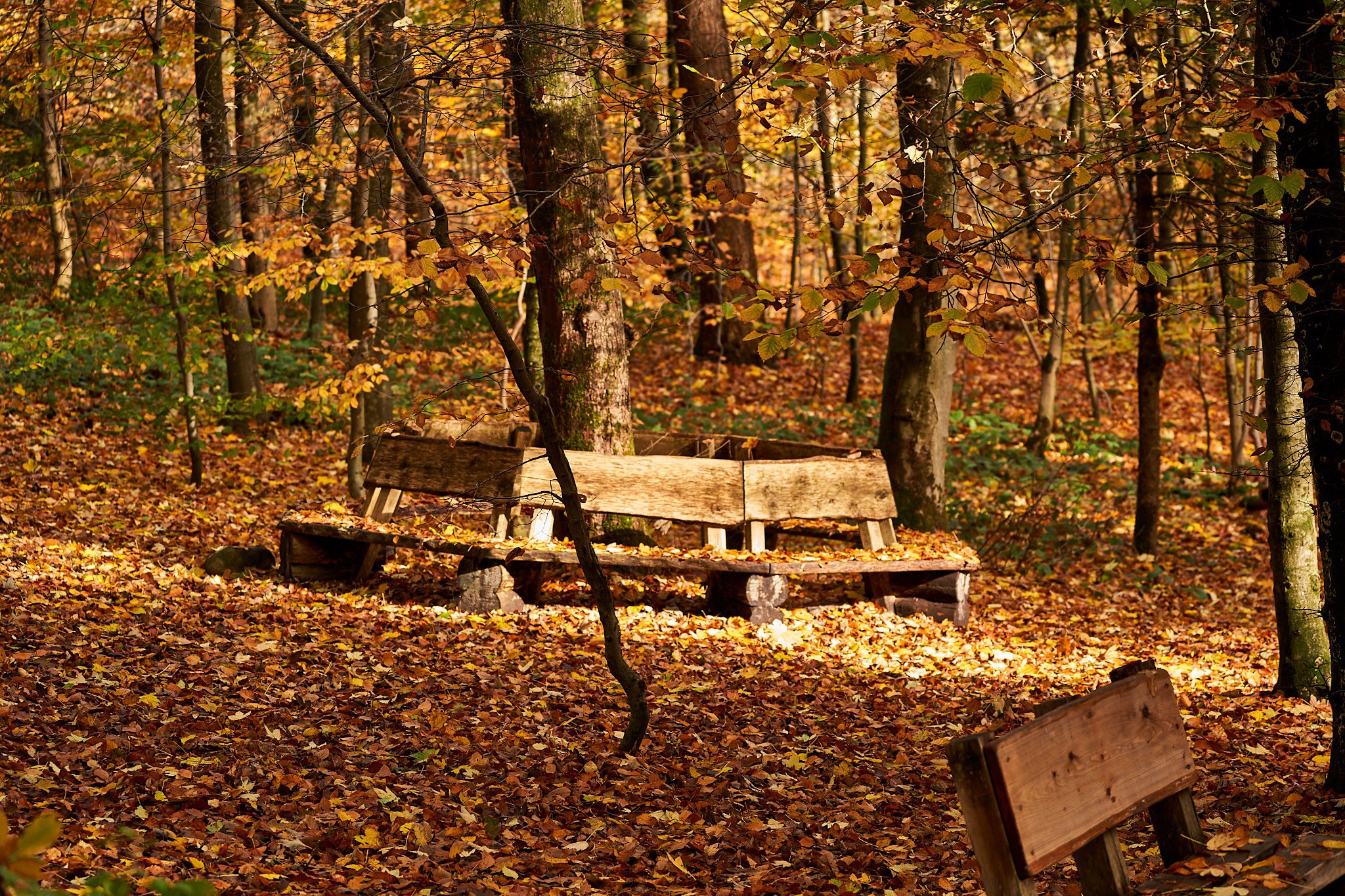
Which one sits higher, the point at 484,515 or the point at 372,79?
the point at 372,79

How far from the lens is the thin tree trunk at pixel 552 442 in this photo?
434cm

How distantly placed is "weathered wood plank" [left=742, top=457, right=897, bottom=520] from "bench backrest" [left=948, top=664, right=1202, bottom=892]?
14.4 feet

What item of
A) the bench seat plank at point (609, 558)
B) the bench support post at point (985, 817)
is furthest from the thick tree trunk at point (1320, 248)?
the bench seat plank at point (609, 558)

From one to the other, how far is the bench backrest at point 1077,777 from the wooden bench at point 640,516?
13.7ft

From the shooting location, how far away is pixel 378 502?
783cm

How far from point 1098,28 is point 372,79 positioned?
6748 mm

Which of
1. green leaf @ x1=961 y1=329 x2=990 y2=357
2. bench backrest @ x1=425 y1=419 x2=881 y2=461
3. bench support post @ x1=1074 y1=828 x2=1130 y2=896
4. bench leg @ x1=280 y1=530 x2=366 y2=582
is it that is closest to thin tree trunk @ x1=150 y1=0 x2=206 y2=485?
bench backrest @ x1=425 y1=419 x2=881 y2=461

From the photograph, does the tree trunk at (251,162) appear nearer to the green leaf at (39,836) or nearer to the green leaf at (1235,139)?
the green leaf at (1235,139)

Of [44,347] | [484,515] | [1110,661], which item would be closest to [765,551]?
[1110,661]

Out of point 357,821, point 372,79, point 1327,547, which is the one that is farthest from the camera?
point 372,79

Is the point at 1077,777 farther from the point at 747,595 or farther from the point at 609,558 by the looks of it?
the point at 747,595

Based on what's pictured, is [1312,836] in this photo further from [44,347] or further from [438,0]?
[438,0]

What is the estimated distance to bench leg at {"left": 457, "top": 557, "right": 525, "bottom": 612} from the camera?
714cm

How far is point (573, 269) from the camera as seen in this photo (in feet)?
25.6
